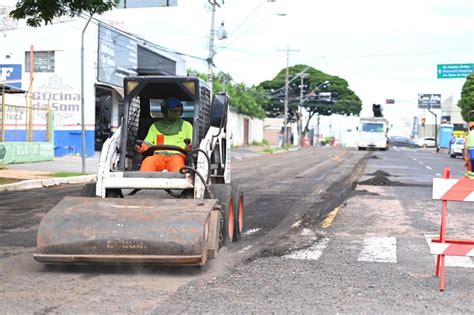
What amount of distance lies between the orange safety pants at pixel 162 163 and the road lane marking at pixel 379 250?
2.56 meters

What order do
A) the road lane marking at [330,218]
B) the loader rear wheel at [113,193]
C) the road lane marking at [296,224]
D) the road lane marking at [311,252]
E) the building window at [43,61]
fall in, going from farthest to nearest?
the building window at [43,61] < the road lane marking at [330,218] < the road lane marking at [296,224] < the loader rear wheel at [113,193] < the road lane marking at [311,252]

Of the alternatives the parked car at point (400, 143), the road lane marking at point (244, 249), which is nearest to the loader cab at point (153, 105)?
the road lane marking at point (244, 249)

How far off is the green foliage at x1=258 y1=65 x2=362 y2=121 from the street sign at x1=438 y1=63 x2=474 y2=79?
31.3 m

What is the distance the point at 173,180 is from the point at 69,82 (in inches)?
1042

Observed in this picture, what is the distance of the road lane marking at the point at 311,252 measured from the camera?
824 cm

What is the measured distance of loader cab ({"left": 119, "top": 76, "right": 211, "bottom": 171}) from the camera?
28.7 ft

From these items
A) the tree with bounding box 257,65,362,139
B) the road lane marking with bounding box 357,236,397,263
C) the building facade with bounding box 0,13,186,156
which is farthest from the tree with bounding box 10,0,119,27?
the tree with bounding box 257,65,362,139

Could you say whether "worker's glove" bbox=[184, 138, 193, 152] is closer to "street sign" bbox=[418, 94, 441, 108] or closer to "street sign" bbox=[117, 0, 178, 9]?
"street sign" bbox=[117, 0, 178, 9]

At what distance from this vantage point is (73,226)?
6.94 m

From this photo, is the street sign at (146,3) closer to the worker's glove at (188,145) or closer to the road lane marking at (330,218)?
the road lane marking at (330,218)

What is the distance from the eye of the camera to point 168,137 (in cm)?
876

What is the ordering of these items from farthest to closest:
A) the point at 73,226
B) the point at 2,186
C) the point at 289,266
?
1. the point at 2,186
2. the point at 289,266
3. the point at 73,226

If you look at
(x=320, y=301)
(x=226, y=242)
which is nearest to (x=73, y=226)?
(x=226, y=242)

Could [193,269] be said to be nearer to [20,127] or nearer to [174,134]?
[174,134]
